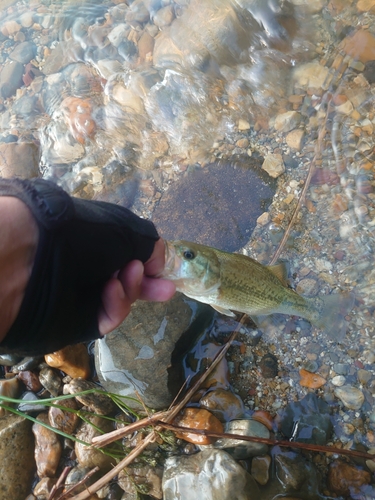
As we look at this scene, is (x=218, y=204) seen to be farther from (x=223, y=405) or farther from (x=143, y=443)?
(x=143, y=443)

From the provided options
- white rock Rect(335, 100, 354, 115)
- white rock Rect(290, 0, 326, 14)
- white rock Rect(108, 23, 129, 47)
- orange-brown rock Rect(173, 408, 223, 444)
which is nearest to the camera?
orange-brown rock Rect(173, 408, 223, 444)

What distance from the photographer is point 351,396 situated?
3.46 meters

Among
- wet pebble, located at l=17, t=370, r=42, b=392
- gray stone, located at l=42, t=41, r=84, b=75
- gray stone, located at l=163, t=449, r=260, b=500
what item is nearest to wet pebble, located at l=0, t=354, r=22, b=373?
wet pebble, located at l=17, t=370, r=42, b=392

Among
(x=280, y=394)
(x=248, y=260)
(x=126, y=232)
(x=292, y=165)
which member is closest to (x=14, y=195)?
(x=126, y=232)

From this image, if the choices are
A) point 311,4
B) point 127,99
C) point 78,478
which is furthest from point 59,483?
point 311,4

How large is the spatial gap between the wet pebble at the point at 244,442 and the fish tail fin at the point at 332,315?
1.15m

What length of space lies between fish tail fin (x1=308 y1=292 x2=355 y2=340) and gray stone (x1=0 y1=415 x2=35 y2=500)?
126 inches

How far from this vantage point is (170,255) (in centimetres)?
317

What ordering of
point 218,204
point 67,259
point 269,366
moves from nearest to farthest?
point 67,259, point 269,366, point 218,204

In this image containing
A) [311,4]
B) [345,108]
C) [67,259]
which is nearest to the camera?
[67,259]

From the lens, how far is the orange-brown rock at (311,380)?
3.59m

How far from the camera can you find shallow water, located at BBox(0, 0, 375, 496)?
3895 mm

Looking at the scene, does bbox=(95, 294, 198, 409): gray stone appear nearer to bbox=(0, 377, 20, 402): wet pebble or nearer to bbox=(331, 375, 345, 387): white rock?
bbox=(0, 377, 20, 402): wet pebble

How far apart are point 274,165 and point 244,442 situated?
321cm
